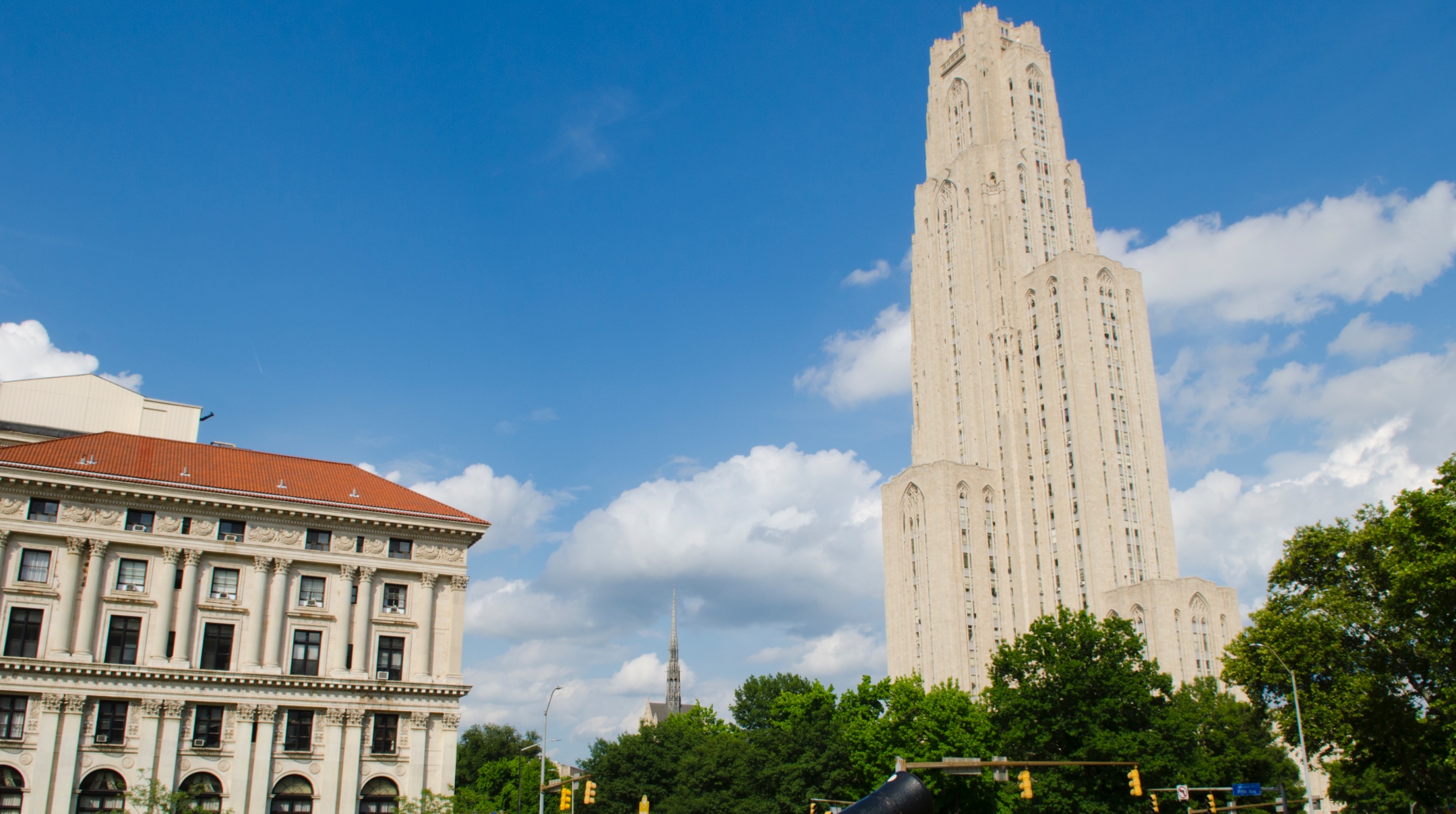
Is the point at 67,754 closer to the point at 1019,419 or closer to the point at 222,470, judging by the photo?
the point at 222,470

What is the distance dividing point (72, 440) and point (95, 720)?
15.5 meters

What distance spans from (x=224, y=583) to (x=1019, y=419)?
311 ft

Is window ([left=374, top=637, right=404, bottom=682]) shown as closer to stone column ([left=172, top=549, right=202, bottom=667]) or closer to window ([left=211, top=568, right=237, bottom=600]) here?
window ([left=211, top=568, right=237, bottom=600])

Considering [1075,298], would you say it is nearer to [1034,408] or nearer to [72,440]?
[1034,408]

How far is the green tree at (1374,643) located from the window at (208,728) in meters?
51.7

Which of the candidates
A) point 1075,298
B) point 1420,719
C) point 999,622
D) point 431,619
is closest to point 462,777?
point 999,622

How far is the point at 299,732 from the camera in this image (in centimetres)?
5278

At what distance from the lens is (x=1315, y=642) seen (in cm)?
4906

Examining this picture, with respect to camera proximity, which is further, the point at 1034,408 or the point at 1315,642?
the point at 1034,408

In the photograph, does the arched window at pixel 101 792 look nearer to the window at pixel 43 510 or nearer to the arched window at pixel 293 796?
the arched window at pixel 293 796

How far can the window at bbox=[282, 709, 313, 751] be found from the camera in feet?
172

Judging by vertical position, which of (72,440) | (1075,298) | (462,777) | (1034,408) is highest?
(1075,298)

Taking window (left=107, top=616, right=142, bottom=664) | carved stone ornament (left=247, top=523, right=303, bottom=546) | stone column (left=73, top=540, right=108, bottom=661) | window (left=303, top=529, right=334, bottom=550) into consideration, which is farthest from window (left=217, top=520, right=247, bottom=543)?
window (left=107, top=616, right=142, bottom=664)

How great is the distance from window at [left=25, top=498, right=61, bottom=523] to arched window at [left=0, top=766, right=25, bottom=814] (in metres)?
11.7
